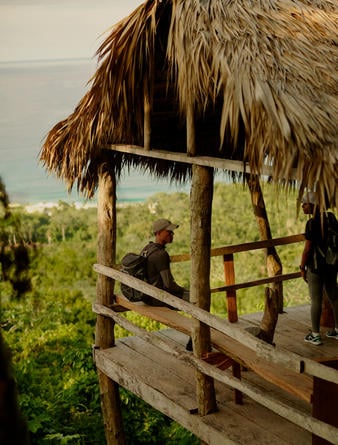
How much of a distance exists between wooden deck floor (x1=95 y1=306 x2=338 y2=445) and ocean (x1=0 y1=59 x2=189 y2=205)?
2920cm

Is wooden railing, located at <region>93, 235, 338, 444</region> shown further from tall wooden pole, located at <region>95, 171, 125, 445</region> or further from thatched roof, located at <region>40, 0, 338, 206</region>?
thatched roof, located at <region>40, 0, 338, 206</region>

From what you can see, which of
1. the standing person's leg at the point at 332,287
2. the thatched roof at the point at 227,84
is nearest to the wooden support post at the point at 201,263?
the thatched roof at the point at 227,84

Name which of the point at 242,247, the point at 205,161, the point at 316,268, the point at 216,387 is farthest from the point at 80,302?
the point at 205,161

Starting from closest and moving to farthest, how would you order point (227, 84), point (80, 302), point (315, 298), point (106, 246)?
point (227, 84)
point (315, 298)
point (106, 246)
point (80, 302)

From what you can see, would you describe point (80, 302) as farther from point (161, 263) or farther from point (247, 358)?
point (247, 358)

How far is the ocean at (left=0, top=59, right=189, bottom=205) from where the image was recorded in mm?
38094

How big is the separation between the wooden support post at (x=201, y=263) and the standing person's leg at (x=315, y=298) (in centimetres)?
115

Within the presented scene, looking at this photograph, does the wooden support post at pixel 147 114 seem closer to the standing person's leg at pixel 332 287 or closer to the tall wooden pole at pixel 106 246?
the tall wooden pole at pixel 106 246

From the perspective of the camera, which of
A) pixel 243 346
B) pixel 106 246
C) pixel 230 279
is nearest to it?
pixel 243 346

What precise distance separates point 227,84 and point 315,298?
2282mm

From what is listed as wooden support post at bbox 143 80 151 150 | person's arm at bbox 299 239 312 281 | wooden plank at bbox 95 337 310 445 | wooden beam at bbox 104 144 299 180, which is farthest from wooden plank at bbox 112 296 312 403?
wooden support post at bbox 143 80 151 150

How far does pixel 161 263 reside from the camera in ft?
22.4

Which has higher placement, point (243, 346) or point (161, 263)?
point (161, 263)

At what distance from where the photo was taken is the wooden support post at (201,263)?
5930 mm
